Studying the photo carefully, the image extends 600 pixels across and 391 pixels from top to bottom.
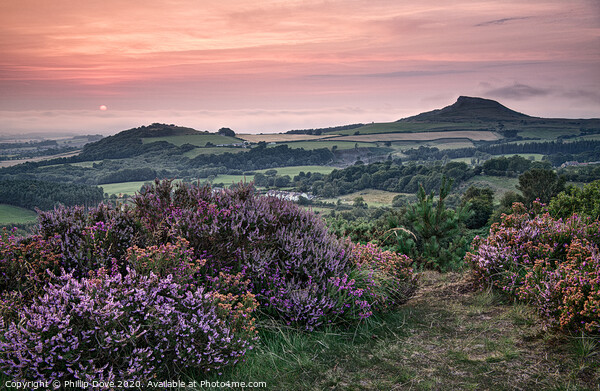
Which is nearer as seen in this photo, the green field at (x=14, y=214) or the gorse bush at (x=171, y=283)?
the gorse bush at (x=171, y=283)

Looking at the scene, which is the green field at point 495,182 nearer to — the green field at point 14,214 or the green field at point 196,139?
the green field at point 14,214

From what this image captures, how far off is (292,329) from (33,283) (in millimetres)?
3046

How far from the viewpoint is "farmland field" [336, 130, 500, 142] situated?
4653 inches

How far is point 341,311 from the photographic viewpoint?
17.9 feet

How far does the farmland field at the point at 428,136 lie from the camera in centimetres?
11819

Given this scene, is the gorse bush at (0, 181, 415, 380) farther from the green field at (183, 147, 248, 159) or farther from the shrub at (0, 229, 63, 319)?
the green field at (183, 147, 248, 159)

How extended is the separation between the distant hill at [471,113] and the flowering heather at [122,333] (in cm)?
15354

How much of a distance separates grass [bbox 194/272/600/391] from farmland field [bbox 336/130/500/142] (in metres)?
111

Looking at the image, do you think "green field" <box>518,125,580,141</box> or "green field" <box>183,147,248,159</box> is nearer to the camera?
"green field" <box>183,147,248,159</box>

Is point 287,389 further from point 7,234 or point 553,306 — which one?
point 7,234

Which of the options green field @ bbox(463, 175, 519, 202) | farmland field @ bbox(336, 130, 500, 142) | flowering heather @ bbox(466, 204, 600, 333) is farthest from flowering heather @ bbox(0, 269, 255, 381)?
farmland field @ bbox(336, 130, 500, 142)

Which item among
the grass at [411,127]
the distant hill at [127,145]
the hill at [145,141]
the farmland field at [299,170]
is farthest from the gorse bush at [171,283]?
the grass at [411,127]

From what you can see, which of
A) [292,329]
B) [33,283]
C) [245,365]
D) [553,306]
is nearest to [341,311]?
[292,329]

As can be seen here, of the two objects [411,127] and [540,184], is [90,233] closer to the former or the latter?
[540,184]
